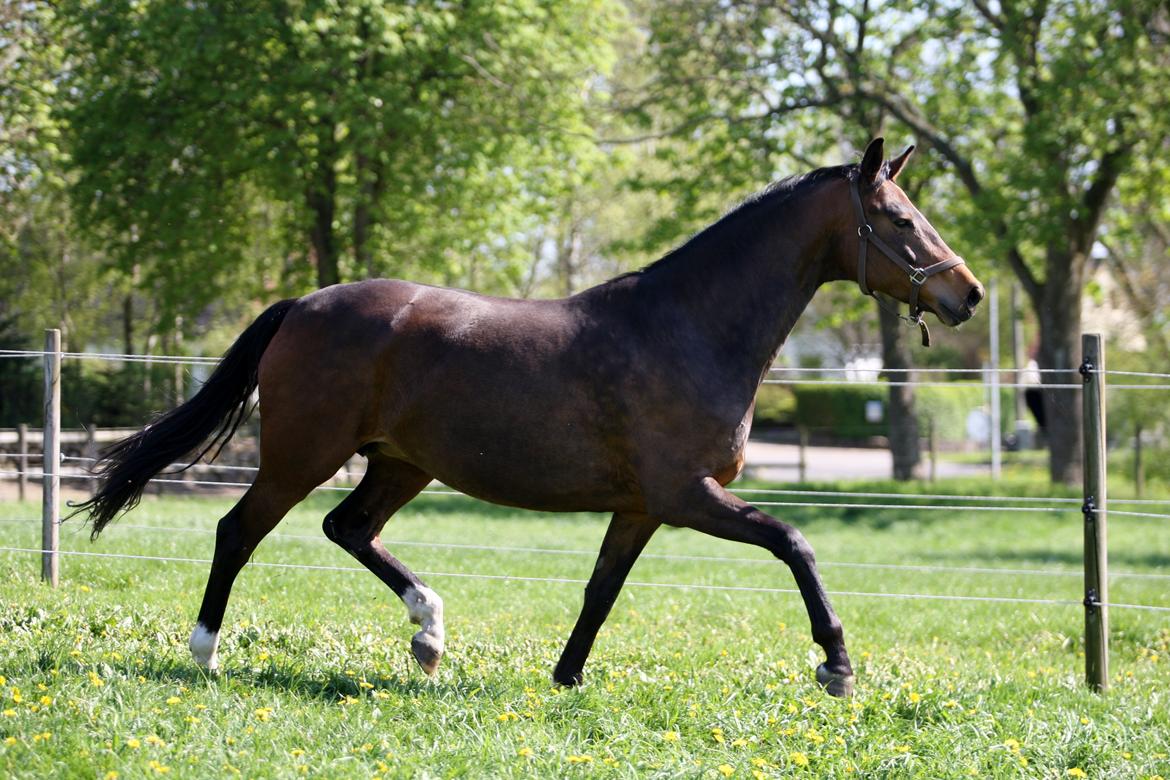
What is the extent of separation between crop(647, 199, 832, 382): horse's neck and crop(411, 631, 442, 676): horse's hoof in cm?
193

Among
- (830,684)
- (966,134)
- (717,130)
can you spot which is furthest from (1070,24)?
(830,684)

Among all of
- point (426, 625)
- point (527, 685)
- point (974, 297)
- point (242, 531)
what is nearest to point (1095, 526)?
point (974, 297)

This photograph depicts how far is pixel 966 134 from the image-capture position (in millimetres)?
22125

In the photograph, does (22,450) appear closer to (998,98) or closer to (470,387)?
(470,387)

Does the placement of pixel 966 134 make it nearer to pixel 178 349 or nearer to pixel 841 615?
pixel 841 615

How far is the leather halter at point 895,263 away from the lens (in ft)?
18.2

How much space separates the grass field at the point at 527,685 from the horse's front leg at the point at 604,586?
15 cm

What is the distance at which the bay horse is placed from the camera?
5445 millimetres

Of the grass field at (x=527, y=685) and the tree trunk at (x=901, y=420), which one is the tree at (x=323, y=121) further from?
the grass field at (x=527, y=685)

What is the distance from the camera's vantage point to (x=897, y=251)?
559 cm

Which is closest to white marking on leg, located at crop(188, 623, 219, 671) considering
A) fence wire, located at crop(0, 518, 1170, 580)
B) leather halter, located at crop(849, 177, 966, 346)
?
fence wire, located at crop(0, 518, 1170, 580)

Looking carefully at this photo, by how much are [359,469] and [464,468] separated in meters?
14.6

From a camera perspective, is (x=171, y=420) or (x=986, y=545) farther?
(x=986, y=545)

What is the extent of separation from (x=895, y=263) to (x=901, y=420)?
19063 mm
